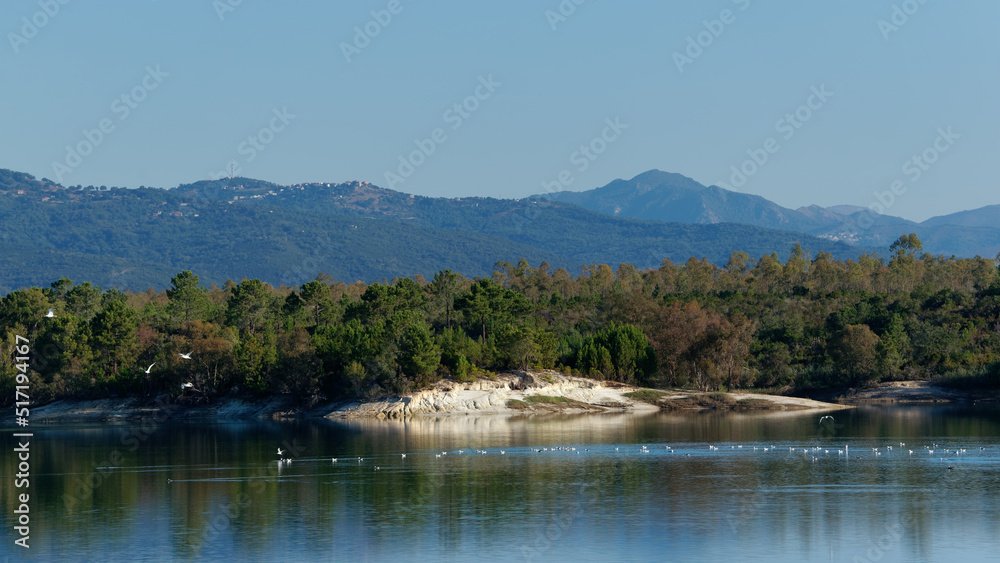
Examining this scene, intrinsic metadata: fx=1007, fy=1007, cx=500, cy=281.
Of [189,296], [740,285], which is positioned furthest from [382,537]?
[740,285]

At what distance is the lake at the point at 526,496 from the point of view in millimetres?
35875

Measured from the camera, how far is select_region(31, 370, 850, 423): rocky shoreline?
99875mm

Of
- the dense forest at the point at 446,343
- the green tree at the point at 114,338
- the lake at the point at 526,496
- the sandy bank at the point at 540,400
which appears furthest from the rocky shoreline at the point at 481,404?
the lake at the point at 526,496

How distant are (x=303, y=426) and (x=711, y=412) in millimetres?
41292

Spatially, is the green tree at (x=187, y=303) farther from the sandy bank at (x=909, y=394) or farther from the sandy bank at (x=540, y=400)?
the sandy bank at (x=909, y=394)

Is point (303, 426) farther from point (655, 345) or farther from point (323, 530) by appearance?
point (323, 530)

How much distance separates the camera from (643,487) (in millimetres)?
48750

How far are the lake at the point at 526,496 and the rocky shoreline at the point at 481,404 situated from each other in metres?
18.7

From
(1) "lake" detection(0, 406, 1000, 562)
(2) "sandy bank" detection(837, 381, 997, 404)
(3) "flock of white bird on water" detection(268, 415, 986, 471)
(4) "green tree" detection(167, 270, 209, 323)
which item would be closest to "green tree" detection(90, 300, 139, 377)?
(4) "green tree" detection(167, 270, 209, 323)

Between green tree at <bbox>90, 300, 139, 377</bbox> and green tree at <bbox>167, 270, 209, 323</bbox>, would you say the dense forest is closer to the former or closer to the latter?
green tree at <bbox>90, 300, 139, 377</bbox>

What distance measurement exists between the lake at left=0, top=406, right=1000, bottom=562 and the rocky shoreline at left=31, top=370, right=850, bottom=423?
1875cm

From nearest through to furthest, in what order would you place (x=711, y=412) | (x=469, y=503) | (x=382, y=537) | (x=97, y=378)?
(x=382, y=537), (x=469, y=503), (x=711, y=412), (x=97, y=378)

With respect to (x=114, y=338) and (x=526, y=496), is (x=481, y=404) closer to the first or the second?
(x=114, y=338)

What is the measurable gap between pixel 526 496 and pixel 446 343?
58.9 m
